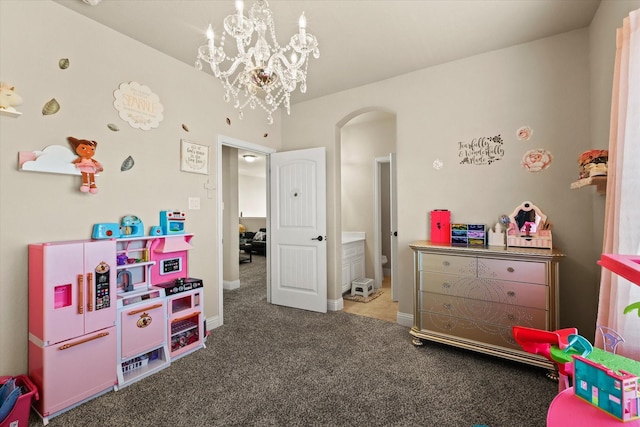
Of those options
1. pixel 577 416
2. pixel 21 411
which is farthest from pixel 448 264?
pixel 21 411

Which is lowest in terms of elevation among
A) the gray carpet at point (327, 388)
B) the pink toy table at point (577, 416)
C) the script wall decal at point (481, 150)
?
the gray carpet at point (327, 388)

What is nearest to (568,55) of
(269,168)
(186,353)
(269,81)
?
(269,81)

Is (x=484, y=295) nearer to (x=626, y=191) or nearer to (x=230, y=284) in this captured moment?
(x=626, y=191)

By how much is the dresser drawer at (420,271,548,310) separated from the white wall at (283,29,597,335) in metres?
0.51

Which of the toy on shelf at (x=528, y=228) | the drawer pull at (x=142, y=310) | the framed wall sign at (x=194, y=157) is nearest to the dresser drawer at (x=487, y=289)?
the toy on shelf at (x=528, y=228)

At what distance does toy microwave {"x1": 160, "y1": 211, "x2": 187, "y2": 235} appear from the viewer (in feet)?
A: 8.50

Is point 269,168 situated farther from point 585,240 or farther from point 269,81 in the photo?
point 585,240

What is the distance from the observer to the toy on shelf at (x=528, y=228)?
241 cm

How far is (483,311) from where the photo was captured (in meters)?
2.32

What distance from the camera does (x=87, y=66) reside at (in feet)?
7.12

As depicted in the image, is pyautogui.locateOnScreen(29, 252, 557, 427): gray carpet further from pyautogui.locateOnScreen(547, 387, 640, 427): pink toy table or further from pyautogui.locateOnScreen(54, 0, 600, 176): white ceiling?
pyautogui.locateOnScreen(54, 0, 600, 176): white ceiling

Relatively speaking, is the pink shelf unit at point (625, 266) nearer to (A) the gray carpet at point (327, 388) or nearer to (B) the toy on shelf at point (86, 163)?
(A) the gray carpet at point (327, 388)

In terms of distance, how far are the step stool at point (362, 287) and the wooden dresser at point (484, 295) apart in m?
1.51

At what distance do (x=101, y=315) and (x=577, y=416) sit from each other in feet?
8.26
